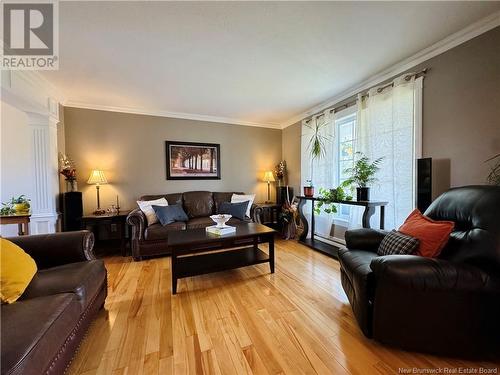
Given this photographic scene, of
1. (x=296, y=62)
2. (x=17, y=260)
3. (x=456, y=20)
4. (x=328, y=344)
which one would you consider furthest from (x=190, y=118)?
(x=328, y=344)

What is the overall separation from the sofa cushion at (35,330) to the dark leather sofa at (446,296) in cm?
174

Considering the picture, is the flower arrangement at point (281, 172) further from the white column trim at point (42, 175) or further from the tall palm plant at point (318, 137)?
the white column trim at point (42, 175)

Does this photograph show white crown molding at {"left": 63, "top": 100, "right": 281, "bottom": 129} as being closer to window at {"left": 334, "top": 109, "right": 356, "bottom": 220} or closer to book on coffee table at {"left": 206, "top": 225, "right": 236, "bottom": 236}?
window at {"left": 334, "top": 109, "right": 356, "bottom": 220}

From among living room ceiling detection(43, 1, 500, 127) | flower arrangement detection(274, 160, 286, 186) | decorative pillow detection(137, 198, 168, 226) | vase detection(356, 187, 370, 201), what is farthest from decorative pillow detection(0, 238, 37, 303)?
flower arrangement detection(274, 160, 286, 186)

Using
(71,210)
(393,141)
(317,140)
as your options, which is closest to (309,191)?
(317,140)

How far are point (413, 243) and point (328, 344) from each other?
3.04 feet

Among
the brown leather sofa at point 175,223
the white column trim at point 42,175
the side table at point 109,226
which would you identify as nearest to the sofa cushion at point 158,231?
the brown leather sofa at point 175,223

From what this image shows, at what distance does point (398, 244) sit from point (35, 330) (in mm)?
2170

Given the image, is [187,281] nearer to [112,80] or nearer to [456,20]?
[112,80]

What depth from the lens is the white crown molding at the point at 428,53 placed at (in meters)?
1.81

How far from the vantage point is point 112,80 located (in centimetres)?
270

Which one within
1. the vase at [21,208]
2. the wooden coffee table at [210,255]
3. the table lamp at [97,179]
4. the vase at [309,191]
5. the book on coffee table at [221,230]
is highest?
the table lamp at [97,179]

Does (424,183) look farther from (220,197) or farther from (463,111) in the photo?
(220,197)

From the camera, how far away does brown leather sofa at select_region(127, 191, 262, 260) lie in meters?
2.97
